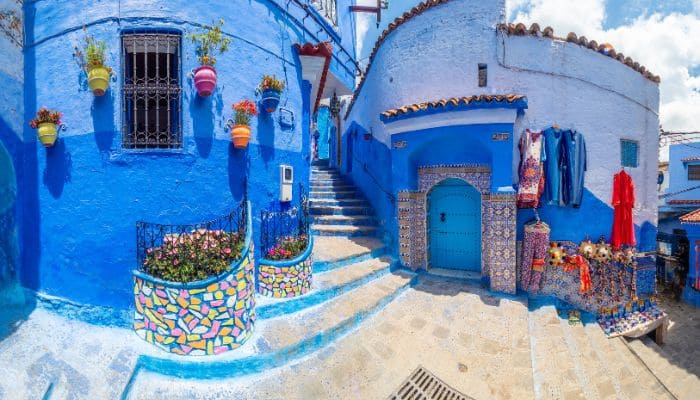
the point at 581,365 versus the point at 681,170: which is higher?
the point at 681,170

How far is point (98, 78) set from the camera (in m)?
4.09

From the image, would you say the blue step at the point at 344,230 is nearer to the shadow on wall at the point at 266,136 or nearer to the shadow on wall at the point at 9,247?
the shadow on wall at the point at 266,136

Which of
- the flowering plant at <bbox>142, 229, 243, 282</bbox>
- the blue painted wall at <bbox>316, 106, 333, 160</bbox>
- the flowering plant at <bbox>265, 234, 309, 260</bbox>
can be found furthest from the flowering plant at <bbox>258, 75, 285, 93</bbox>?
the blue painted wall at <bbox>316, 106, 333, 160</bbox>

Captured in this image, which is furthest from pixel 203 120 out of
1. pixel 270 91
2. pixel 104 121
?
pixel 104 121

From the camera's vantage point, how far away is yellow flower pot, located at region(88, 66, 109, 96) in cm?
408

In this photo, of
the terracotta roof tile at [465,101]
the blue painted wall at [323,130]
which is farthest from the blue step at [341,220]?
the blue painted wall at [323,130]

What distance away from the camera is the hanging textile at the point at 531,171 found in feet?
19.5

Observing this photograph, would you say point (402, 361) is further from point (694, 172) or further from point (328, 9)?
point (694, 172)

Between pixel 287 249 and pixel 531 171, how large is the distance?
195 inches

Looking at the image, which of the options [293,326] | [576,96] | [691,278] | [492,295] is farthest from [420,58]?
[691,278]

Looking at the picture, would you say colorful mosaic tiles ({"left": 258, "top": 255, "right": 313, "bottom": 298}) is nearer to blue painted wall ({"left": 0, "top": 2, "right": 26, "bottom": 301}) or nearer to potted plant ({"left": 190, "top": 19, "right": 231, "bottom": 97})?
potted plant ({"left": 190, "top": 19, "right": 231, "bottom": 97})

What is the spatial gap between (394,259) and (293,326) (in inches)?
130

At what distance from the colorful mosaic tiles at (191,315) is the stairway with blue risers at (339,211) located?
3.80 m

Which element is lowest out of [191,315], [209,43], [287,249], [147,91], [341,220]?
[191,315]
